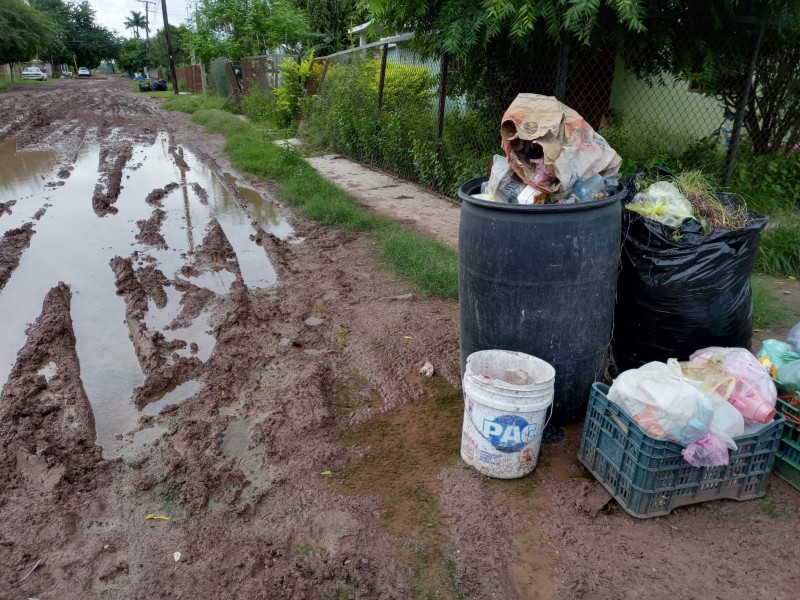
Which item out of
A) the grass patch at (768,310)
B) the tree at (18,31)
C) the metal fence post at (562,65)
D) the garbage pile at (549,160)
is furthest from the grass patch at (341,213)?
the tree at (18,31)

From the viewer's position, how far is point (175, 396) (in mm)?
3678

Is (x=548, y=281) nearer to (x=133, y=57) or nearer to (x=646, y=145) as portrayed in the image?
(x=646, y=145)

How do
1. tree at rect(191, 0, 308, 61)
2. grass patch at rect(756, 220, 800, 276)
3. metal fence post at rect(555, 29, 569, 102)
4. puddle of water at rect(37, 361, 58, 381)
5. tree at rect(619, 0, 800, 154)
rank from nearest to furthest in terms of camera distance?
puddle of water at rect(37, 361, 58, 381), tree at rect(619, 0, 800, 154), metal fence post at rect(555, 29, 569, 102), grass patch at rect(756, 220, 800, 276), tree at rect(191, 0, 308, 61)

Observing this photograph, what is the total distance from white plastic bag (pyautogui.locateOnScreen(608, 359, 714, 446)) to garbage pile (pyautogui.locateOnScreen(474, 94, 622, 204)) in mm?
940

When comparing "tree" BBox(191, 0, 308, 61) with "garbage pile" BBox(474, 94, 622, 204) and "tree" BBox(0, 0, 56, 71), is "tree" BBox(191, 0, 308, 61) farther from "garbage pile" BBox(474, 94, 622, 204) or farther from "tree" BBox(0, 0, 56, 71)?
"tree" BBox(0, 0, 56, 71)

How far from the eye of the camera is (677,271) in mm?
3086

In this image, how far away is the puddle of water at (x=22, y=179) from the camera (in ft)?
25.7

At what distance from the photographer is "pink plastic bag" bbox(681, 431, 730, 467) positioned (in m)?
2.43

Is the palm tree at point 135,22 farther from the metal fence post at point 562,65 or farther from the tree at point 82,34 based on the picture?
the metal fence post at point 562,65

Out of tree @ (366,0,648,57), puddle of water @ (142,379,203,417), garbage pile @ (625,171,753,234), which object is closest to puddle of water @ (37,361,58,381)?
puddle of water @ (142,379,203,417)

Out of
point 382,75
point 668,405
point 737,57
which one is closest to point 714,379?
point 668,405

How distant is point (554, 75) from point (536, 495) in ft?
15.8

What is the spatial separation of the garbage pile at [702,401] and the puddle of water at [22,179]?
7524 mm

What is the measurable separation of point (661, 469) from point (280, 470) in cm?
176
